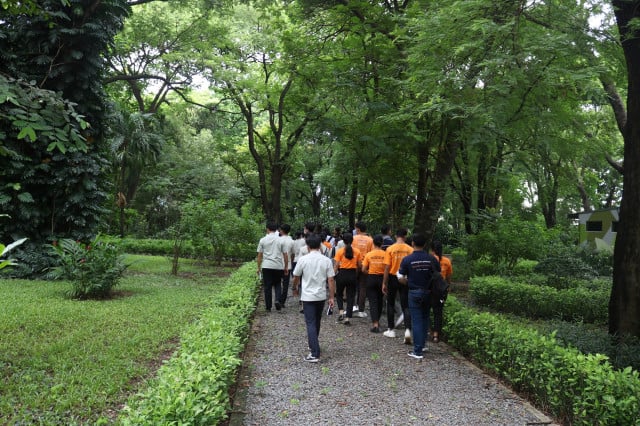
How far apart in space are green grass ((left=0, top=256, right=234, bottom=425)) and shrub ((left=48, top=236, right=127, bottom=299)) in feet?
1.21

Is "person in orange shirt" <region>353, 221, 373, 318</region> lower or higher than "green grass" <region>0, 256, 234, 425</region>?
higher

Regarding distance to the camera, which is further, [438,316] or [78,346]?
[438,316]

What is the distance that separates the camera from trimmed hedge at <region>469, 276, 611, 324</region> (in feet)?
33.3

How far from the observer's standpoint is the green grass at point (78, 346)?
4477 millimetres

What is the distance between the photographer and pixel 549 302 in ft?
34.2

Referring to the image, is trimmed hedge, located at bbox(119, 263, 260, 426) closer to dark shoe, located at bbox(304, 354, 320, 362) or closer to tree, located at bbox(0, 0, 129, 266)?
dark shoe, located at bbox(304, 354, 320, 362)

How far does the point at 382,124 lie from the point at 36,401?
29.8ft

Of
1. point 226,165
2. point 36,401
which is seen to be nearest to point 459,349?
point 36,401

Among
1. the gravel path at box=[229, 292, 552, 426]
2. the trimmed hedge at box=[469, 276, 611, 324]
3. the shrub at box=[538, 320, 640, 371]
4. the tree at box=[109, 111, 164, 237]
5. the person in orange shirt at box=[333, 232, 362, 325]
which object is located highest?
the tree at box=[109, 111, 164, 237]

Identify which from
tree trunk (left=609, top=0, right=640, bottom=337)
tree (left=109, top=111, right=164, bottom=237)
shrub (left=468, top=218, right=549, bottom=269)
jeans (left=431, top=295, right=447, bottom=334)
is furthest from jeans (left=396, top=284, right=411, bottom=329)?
tree (left=109, top=111, right=164, bottom=237)

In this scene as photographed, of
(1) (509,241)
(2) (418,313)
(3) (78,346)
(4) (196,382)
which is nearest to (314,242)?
(2) (418,313)

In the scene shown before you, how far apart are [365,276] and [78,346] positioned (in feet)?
17.2

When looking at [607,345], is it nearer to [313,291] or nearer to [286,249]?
[313,291]

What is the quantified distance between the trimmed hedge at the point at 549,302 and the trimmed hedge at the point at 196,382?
23.5 feet
